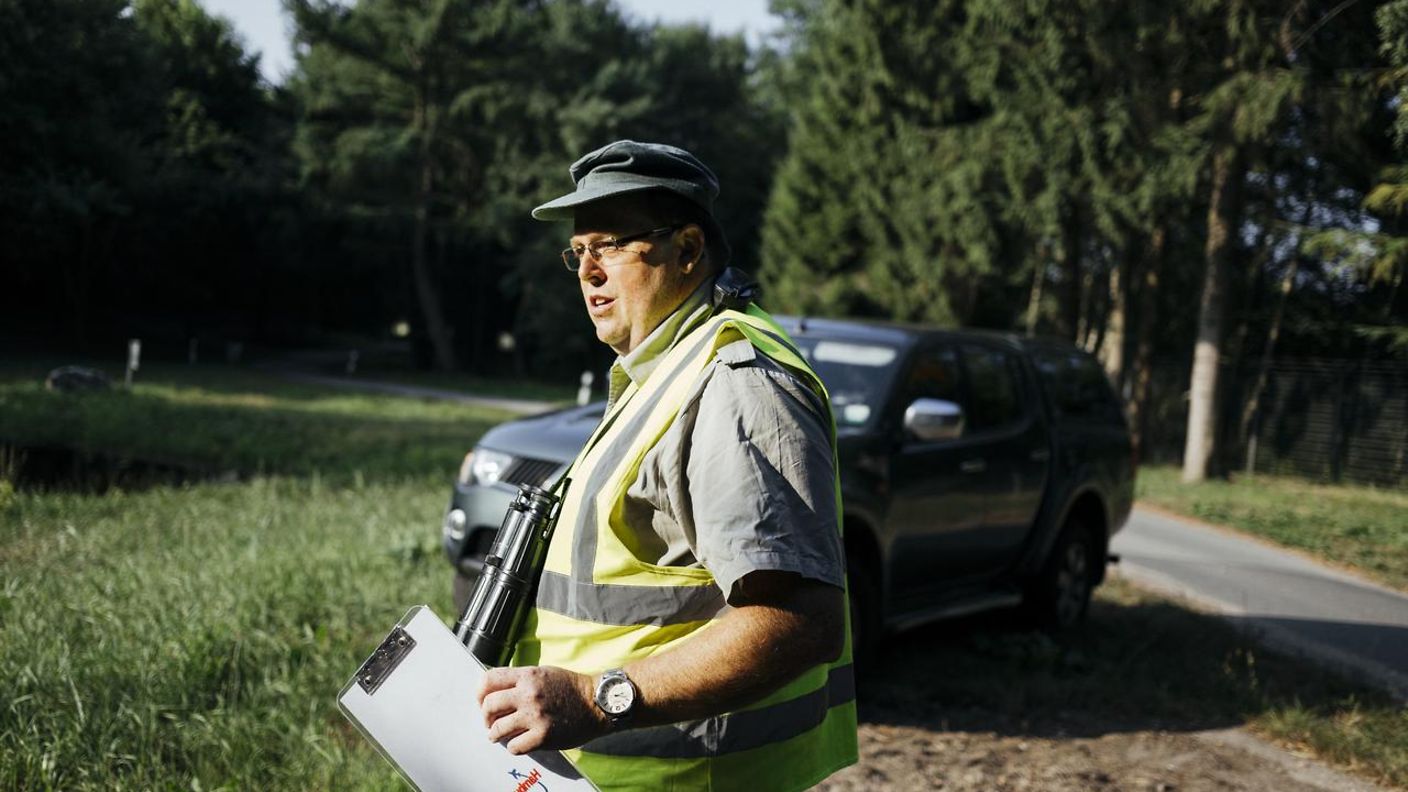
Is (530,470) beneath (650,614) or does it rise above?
beneath

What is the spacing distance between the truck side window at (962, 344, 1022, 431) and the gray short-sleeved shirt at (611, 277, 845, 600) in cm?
478

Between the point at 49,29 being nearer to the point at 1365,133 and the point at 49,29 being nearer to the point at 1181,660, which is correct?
the point at 1181,660

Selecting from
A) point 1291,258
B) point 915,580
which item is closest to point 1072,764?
point 915,580

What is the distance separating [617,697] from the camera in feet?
5.74

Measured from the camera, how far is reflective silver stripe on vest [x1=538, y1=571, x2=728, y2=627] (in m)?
1.89

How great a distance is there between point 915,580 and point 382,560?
10.4 feet

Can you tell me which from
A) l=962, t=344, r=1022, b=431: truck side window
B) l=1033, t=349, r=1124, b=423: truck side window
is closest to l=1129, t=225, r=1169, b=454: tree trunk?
l=1033, t=349, r=1124, b=423: truck side window

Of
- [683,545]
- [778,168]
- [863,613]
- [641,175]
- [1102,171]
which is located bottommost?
[863,613]

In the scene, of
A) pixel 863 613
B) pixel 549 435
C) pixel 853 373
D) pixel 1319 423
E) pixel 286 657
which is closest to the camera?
pixel 286 657

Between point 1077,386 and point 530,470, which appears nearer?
point 530,470

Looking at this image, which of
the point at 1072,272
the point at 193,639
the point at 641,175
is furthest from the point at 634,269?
the point at 1072,272

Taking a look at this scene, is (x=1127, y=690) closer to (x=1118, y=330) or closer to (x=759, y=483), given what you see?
(x=759, y=483)

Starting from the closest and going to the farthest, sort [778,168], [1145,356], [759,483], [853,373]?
[759,483] < [853,373] < [1145,356] < [778,168]

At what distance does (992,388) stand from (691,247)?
4.94 meters
